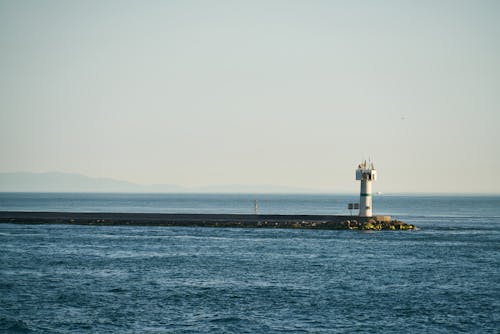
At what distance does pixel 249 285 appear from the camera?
46438 mm

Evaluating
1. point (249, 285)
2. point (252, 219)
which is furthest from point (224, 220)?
point (249, 285)

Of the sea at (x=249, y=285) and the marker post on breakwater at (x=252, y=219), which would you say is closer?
the sea at (x=249, y=285)

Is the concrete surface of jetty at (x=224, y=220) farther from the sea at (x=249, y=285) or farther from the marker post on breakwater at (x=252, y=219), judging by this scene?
the sea at (x=249, y=285)

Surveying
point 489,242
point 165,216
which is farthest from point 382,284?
point 165,216

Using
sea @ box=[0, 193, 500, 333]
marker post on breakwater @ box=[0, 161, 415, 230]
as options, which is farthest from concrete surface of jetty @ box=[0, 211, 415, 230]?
sea @ box=[0, 193, 500, 333]

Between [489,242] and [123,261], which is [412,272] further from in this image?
[489,242]

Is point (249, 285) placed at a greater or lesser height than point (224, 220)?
lesser

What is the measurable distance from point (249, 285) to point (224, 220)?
150ft

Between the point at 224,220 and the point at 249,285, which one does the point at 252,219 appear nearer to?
the point at 224,220

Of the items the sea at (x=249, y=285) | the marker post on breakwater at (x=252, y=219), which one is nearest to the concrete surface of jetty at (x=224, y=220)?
the marker post on breakwater at (x=252, y=219)

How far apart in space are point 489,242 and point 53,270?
4518 cm

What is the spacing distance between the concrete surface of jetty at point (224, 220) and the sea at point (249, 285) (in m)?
8.78

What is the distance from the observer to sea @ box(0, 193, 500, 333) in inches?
1425

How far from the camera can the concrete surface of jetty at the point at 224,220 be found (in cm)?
8636
